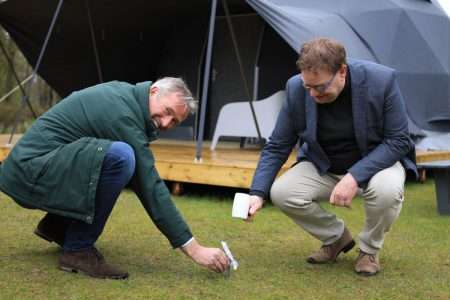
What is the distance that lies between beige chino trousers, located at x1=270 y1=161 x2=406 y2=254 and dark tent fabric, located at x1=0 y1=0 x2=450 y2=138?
9.08 ft

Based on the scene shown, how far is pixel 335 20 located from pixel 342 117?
387 cm

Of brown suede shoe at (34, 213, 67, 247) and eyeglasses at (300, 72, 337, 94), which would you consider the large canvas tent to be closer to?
brown suede shoe at (34, 213, 67, 247)

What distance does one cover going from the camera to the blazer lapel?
8.50 ft

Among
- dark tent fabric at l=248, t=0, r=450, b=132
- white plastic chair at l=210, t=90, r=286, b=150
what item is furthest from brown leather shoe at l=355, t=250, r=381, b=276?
dark tent fabric at l=248, t=0, r=450, b=132

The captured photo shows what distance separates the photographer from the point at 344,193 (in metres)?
2.54

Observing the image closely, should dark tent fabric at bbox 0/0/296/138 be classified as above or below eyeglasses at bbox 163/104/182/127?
below

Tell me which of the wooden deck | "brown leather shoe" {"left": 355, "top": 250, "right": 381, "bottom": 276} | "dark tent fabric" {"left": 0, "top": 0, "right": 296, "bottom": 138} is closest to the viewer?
"brown leather shoe" {"left": 355, "top": 250, "right": 381, "bottom": 276}

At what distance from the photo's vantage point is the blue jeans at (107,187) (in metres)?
2.43

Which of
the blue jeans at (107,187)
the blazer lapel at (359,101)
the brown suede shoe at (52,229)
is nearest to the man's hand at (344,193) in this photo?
the blazer lapel at (359,101)

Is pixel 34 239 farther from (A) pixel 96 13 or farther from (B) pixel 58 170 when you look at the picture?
(A) pixel 96 13

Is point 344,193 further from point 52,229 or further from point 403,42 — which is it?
point 403,42

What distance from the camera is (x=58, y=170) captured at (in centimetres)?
244

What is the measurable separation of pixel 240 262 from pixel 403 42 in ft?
14.5


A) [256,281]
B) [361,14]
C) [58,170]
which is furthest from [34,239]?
[361,14]
